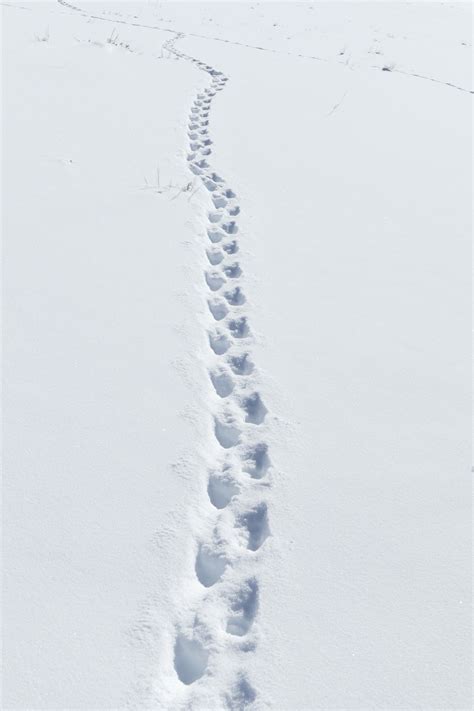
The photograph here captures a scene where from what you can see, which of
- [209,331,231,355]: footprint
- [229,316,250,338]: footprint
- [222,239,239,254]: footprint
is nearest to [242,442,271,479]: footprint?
[209,331,231,355]: footprint

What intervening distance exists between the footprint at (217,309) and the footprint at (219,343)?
175 millimetres

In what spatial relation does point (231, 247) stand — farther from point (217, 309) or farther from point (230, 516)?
point (230, 516)

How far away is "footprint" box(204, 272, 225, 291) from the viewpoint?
3265 mm

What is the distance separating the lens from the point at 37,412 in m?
2.29

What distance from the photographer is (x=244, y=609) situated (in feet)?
5.81

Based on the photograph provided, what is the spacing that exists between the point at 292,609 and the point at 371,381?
1.11m

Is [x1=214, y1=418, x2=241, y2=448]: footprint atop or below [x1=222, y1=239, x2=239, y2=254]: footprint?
below

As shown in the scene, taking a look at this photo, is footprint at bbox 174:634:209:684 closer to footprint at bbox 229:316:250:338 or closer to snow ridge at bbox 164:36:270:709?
snow ridge at bbox 164:36:270:709

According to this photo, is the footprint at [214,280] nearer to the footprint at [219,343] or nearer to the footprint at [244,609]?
the footprint at [219,343]

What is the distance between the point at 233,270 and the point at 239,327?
1.73 feet

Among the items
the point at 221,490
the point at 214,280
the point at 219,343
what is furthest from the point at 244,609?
the point at 214,280

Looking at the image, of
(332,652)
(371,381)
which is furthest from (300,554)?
(371,381)

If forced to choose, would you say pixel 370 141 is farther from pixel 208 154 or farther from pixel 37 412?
pixel 37 412

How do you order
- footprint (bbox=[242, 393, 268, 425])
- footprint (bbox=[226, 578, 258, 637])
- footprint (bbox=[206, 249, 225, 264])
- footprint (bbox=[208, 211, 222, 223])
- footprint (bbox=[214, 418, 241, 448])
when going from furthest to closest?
1. footprint (bbox=[208, 211, 222, 223])
2. footprint (bbox=[206, 249, 225, 264])
3. footprint (bbox=[242, 393, 268, 425])
4. footprint (bbox=[214, 418, 241, 448])
5. footprint (bbox=[226, 578, 258, 637])
